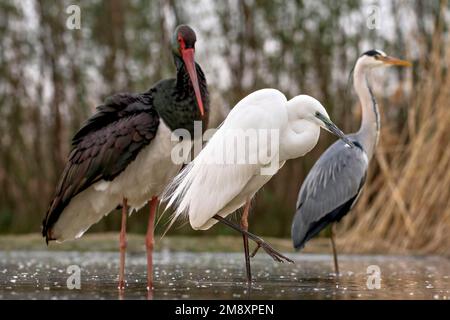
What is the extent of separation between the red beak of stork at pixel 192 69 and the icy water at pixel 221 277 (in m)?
1.39

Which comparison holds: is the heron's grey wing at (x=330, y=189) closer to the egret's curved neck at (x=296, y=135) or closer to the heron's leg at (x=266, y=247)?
the heron's leg at (x=266, y=247)

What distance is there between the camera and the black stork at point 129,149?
6.65m

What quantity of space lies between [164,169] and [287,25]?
761 centimetres

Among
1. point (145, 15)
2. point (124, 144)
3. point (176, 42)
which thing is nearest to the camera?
point (124, 144)

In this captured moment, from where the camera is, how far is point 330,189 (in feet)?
29.2

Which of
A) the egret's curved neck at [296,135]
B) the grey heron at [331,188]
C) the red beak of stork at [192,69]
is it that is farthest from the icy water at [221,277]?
the red beak of stork at [192,69]

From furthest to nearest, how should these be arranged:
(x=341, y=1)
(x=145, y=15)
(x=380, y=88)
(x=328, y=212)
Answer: (x=145, y=15) → (x=341, y=1) → (x=380, y=88) → (x=328, y=212)

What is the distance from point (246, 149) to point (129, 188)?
3.27 feet

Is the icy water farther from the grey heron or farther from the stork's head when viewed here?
the stork's head

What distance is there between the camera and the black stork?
6652 millimetres

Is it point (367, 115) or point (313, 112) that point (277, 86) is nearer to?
point (367, 115)

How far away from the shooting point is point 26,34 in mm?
14500
